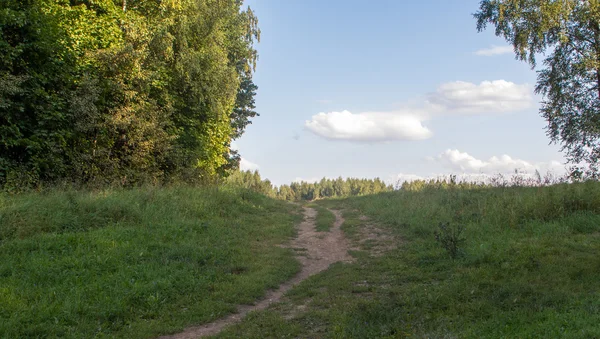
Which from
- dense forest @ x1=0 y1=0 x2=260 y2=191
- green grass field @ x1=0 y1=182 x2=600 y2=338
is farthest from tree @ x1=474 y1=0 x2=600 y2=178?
dense forest @ x1=0 y1=0 x2=260 y2=191

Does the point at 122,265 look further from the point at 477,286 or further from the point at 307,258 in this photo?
the point at 477,286

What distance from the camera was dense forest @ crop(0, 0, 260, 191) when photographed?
1484 centimetres

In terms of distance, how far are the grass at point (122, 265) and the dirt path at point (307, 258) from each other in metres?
0.24

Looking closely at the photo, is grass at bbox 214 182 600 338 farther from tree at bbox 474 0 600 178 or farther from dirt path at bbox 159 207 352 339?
tree at bbox 474 0 600 178

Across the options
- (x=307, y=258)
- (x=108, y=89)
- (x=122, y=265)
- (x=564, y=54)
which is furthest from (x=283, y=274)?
(x=564, y=54)

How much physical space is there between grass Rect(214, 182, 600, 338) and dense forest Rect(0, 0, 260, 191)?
11663 mm

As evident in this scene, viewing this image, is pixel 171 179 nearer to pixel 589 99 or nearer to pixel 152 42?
pixel 152 42

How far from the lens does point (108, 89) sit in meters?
18.2

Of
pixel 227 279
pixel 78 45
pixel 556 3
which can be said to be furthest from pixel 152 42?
pixel 556 3

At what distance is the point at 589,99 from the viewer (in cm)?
2088

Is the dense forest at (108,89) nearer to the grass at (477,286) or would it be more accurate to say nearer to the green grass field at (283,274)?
the green grass field at (283,274)

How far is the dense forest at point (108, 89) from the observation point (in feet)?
48.7

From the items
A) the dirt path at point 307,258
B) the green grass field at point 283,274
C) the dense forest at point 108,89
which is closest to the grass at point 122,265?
the green grass field at point 283,274

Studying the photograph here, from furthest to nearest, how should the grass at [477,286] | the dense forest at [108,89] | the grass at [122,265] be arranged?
the dense forest at [108,89], the grass at [122,265], the grass at [477,286]
